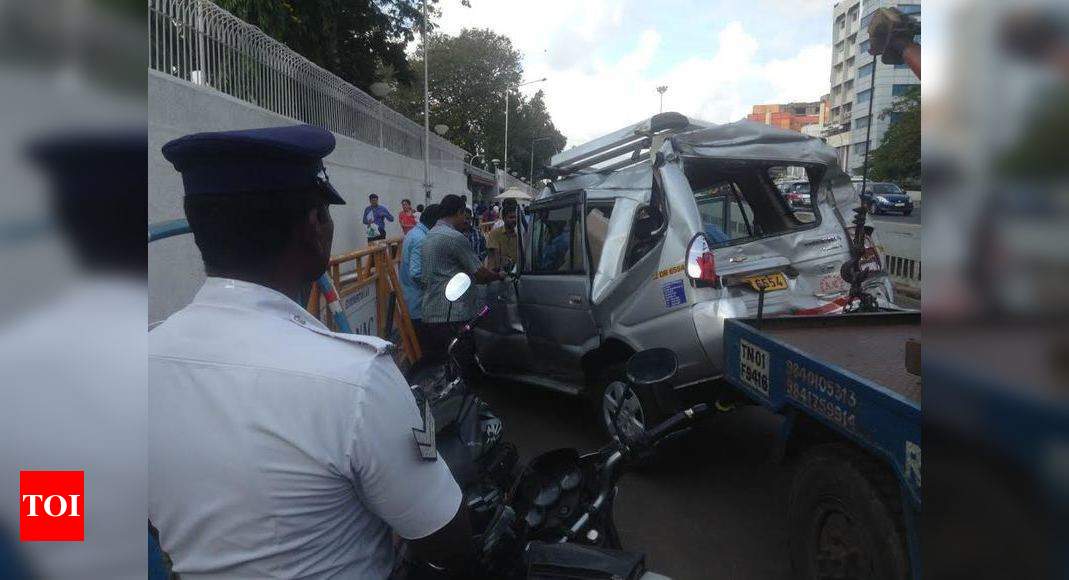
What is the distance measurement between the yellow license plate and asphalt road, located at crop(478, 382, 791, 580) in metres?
1.06

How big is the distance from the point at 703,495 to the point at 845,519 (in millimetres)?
1713

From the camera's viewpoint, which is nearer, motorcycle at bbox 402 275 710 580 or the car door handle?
motorcycle at bbox 402 275 710 580

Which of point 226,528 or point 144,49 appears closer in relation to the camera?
point 144,49

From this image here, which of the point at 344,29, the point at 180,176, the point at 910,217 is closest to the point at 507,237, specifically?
the point at 180,176

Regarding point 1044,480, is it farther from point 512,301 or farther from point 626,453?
point 512,301

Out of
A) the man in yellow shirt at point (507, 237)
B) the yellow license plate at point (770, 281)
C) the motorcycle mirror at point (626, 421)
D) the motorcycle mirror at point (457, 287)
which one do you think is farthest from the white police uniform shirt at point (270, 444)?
the man in yellow shirt at point (507, 237)

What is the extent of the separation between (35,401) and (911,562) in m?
2.17

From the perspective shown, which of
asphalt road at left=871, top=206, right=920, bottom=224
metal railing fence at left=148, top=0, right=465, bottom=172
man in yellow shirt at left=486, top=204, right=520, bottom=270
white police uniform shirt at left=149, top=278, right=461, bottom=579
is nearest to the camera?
asphalt road at left=871, top=206, right=920, bottom=224

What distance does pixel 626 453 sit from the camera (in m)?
1.98

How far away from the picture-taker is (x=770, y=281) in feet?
14.2

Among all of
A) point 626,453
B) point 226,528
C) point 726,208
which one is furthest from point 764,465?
point 226,528

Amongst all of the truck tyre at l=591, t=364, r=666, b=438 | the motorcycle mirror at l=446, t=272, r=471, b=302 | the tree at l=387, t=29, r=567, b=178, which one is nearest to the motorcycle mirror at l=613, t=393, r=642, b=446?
the truck tyre at l=591, t=364, r=666, b=438

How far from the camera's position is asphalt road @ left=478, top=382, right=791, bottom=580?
135 inches

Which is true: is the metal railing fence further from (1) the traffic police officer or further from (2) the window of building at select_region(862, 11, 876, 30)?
(2) the window of building at select_region(862, 11, 876, 30)
